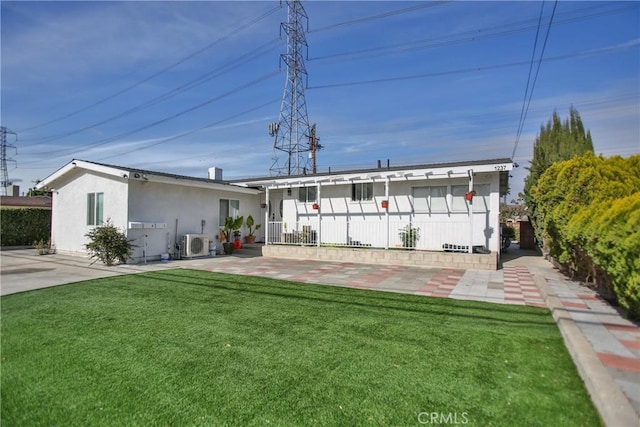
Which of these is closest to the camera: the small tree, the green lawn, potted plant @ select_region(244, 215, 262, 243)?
the green lawn

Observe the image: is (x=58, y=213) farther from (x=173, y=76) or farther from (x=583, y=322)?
(x=583, y=322)

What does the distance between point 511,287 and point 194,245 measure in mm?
10723

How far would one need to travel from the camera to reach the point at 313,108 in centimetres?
2552

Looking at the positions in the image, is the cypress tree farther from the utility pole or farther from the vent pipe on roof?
the vent pipe on roof

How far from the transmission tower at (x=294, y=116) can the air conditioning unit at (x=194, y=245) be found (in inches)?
431

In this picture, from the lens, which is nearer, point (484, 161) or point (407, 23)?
point (484, 161)

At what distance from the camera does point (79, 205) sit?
13805mm

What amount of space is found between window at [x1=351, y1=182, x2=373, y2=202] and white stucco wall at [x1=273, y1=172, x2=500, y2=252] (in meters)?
0.16

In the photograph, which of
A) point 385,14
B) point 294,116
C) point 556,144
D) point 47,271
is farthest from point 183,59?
point 556,144

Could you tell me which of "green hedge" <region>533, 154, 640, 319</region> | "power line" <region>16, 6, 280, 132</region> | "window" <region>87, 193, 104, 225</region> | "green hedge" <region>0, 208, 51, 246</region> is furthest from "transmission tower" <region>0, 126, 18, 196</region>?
"green hedge" <region>533, 154, 640, 319</region>

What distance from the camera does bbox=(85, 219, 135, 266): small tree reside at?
428 inches

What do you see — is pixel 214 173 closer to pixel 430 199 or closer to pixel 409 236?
pixel 409 236

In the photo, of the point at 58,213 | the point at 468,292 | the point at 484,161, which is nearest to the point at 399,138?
the point at 484,161

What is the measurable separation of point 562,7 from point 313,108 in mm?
18176
